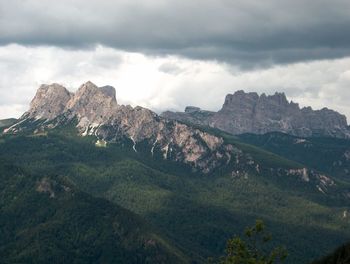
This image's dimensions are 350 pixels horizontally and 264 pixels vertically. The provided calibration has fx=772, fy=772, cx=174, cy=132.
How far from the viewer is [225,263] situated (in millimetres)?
138625

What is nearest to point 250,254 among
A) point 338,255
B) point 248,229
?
→ point 248,229

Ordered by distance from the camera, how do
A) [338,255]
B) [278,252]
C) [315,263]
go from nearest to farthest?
1. [278,252]
2. [338,255]
3. [315,263]

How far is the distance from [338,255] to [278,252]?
2042 inches

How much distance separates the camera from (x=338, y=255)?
185125 mm

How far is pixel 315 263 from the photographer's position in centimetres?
19862

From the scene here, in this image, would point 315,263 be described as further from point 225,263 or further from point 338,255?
point 225,263

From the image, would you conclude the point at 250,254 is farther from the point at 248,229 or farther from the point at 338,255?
the point at 338,255

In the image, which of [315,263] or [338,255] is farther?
[315,263]

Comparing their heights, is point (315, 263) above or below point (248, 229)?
below

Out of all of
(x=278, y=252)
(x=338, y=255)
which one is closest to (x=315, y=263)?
(x=338, y=255)

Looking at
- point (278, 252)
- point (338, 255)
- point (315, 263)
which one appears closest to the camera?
point (278, 252)

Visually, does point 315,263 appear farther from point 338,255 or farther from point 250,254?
point 250,254

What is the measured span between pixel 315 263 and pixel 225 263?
219 feet

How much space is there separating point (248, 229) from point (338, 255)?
53146mm
